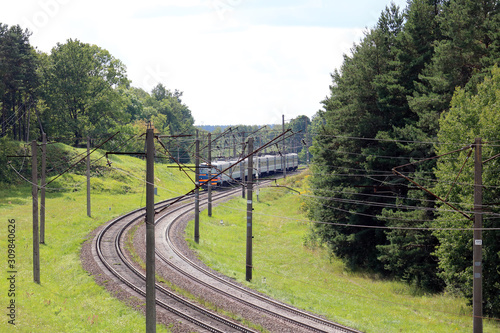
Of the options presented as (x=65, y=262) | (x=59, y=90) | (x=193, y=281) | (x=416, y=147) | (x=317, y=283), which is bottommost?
(x=317, y=283)

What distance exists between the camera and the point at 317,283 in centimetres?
3028

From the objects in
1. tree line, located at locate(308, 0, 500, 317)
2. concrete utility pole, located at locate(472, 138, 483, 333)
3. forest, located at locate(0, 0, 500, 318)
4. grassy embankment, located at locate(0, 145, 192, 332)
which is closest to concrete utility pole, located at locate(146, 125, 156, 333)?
grassy embankment, located at locate(0, 145, 192, 332)

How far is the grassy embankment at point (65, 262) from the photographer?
19.6m

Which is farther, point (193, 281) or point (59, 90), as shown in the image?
point (59, 90)

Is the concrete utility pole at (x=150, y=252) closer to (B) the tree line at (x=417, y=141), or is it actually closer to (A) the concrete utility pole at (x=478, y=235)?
(A) the concrete utility pole at (x=478, y=235)

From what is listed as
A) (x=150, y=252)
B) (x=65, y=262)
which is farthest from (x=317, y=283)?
(x=150, y=252)

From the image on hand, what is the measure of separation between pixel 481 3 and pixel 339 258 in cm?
2161

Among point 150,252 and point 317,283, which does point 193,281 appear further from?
point 150,252

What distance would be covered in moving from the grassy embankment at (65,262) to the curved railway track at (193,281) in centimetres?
149

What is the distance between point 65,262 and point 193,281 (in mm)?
9818

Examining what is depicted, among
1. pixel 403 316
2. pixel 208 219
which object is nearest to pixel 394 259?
pixel 403 316

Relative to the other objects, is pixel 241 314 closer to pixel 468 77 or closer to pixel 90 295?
pixel 90 295

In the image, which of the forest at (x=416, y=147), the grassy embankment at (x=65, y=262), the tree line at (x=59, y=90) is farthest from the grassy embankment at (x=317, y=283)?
the tree line at (x=59, y=90)

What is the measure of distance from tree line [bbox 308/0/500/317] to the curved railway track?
658 centimetres
